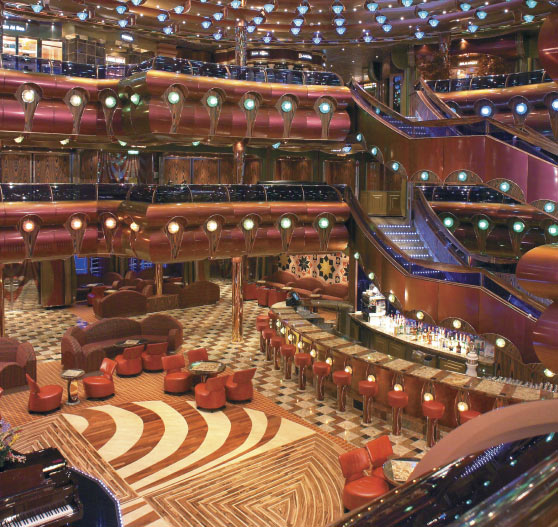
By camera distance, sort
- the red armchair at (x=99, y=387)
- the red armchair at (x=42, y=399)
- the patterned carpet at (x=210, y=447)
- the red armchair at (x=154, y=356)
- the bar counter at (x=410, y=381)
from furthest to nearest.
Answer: the red armchair at (x=154, y=356)
the red armchair at (x=99, y=387)
the red armchair at (x=42, y=399)
the bar counter at (x=410, y=381)
the patterned carpet at (x=210, y=447)

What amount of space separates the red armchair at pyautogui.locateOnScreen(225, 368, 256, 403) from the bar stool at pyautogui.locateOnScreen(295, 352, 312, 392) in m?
1.49

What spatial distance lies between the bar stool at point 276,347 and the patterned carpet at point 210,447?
1.60 ft

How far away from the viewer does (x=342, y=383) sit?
492 inches

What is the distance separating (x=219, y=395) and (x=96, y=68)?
1016cm

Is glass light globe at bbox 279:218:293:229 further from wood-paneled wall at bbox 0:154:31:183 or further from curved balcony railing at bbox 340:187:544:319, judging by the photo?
wood-paneled wall at bbox 0:154:31:183

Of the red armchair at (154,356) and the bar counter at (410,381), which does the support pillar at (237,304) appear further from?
the bar counter at (410,381)

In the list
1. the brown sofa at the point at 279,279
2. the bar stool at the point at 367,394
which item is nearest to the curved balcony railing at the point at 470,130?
the bar stool at the point at 367,394

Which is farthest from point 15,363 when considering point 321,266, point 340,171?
point 340,171

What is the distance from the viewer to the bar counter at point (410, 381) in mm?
10648

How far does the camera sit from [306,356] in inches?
551

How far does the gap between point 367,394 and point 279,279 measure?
1456 centimetres

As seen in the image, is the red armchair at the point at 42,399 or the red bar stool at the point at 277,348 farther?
the red bar stool at the point at 277,348

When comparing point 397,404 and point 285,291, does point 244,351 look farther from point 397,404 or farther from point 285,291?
point 397,404

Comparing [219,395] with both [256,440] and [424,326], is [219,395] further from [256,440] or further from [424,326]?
[424,326]
